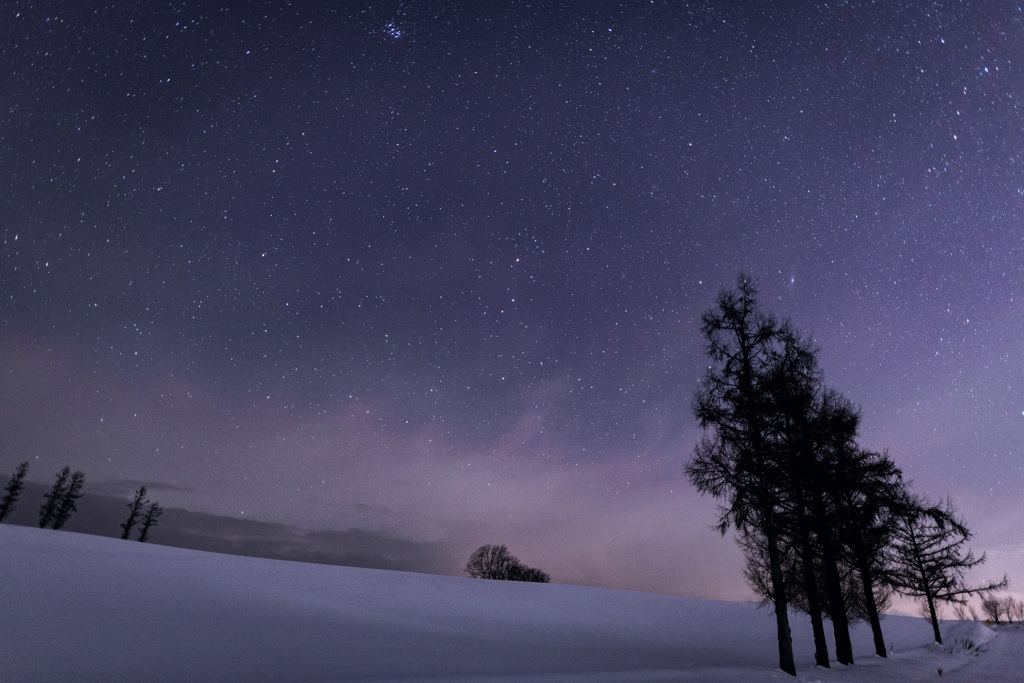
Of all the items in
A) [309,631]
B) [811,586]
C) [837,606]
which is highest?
[811,586]

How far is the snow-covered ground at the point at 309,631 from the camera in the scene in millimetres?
11797

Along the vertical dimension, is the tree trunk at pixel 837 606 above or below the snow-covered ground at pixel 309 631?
above

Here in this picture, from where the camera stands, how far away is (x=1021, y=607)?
95750mm

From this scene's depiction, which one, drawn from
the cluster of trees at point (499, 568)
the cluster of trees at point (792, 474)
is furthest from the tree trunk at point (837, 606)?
the cluster of trees at point (499, 568)

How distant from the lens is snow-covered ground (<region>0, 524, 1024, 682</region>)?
38.7 ft

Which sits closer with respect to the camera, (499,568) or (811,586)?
(811,586)

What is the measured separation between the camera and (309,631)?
17234 mm

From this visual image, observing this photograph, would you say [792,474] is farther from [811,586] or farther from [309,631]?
[309,631]

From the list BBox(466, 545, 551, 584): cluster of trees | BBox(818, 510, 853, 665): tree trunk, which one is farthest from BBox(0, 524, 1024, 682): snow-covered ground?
BBox(466, 545, 551, 584): cluster of trees

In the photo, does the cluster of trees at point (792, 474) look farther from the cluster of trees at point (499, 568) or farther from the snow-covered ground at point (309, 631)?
the cluster of trees at point (499, 568)

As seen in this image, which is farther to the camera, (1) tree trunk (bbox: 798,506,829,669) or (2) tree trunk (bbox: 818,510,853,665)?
(2) tree trunk (bbox: 818,510,853,665)

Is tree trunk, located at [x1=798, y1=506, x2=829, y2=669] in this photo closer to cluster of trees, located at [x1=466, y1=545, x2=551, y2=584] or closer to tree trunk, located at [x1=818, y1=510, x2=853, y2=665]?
tree trunk, located at [x1=818, y1=510, x2=853, y2=665]

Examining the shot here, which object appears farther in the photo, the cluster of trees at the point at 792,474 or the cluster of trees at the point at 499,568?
the cluster of trees at the point at 499,568

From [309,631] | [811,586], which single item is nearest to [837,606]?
[811,586]
